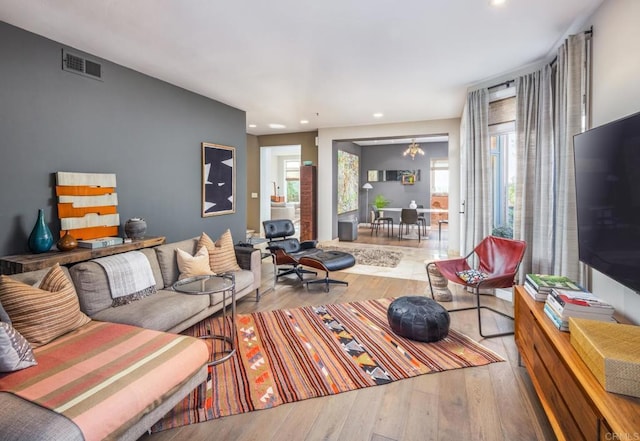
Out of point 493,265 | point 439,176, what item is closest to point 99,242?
point 493,265

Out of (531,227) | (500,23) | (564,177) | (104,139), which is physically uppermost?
(500,23)

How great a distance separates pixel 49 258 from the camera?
2.67 m

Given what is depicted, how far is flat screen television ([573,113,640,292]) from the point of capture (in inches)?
60.6

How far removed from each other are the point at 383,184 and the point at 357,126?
4236 millimetres

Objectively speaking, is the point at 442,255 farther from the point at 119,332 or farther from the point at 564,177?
the point at 119,332

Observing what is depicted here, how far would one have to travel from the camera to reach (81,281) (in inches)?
95.1

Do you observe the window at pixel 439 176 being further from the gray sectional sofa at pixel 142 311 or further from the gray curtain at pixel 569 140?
the gray sectional sofa at pixel 142 311

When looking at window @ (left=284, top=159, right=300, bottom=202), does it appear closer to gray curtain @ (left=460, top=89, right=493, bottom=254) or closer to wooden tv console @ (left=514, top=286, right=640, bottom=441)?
gray curtain @ (left=460, top=89, right=493, bottom=254)

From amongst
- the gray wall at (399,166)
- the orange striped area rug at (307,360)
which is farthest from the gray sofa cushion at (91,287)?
the gray wall at (399,166)

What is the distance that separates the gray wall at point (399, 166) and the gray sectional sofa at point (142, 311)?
8118mm

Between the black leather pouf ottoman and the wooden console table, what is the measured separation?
2.69 metres

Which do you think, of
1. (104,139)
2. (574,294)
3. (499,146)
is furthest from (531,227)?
(104,139)

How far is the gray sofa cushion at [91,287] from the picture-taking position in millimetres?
2408

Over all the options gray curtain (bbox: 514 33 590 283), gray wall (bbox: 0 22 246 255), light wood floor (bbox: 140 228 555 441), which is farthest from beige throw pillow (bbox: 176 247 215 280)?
gray curtain (bbox: 514 33 590 283)
